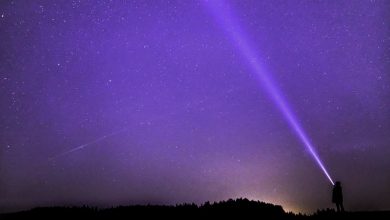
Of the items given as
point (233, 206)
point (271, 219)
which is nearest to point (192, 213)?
point (233, 206)

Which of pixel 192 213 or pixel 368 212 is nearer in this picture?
pixel 368 212

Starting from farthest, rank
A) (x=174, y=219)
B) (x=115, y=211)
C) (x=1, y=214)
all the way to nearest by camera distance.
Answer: (x=1, y=214), (x=115, y=211), (x=174, y=219)

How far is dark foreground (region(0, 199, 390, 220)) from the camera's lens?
53.0 feet

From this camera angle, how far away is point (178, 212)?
1681 centimetres

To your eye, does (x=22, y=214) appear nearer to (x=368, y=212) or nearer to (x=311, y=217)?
(x=311, y=217)

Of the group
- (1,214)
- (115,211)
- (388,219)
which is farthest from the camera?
(1,214)

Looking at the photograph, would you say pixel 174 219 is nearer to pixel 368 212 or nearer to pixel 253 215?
pixel 253 215

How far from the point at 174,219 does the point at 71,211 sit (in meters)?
5.70

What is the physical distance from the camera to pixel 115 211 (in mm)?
17359

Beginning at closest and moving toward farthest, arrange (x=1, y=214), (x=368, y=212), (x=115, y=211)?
(x=368, y=212), (x=115, y=211), (x=1, y=214)

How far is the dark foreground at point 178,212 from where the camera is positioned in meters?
16.1

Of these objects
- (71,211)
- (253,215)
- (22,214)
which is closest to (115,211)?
(71,211)

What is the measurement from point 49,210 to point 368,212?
613 inches

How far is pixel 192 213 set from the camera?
54.5 ft
